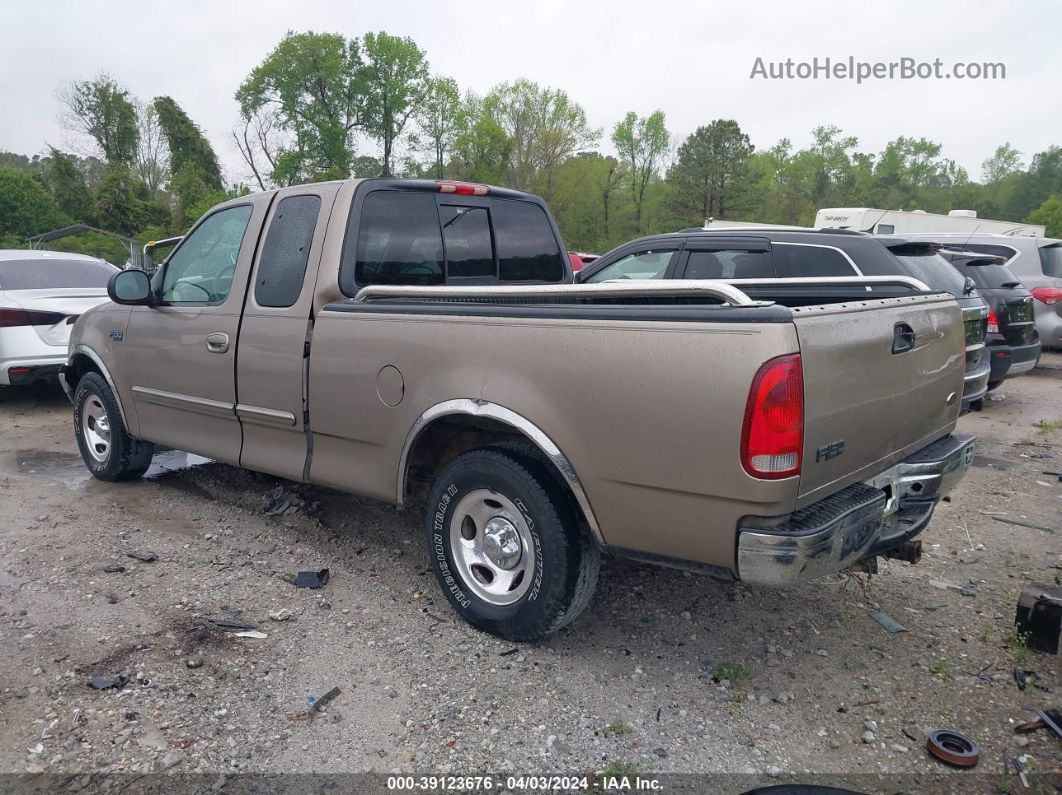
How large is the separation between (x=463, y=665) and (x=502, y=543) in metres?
0.53

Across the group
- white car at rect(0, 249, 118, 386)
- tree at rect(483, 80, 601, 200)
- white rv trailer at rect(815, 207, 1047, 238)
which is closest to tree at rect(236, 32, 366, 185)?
tree at rect(483, 80, 601, 200)

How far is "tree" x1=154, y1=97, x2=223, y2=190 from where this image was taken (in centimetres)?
5084

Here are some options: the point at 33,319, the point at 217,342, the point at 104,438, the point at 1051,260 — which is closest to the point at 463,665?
the point at 217,342

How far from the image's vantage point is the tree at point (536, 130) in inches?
2132

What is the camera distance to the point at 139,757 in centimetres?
265

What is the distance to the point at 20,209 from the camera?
37719mm

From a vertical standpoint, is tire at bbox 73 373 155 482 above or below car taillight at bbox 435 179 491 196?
below

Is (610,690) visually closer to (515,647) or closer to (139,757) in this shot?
(515,647)

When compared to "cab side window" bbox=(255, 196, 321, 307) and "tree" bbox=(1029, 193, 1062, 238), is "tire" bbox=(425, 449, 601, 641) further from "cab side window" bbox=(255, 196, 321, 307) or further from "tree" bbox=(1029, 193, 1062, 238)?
"tree" bbox=(1029, 193, 1062, 238)


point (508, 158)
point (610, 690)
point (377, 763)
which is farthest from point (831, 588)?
point (508, 158)

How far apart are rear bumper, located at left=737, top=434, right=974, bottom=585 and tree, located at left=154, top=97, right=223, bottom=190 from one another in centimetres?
5399

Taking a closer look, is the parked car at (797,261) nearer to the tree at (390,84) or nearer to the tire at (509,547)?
the tire at (509,547)

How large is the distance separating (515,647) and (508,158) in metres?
54.7

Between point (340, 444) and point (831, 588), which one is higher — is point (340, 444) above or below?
above
